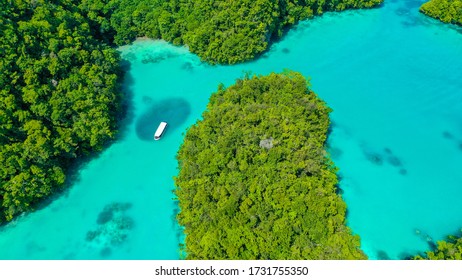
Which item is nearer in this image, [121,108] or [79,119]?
[79,119]

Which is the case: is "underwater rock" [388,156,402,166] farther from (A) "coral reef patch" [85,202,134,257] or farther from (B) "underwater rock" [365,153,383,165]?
(A) "coral reef patch" [85,202,134,257]

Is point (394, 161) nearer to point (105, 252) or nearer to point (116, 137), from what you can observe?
point (105, 252)

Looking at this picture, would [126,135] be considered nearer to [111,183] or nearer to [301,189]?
[111,183]

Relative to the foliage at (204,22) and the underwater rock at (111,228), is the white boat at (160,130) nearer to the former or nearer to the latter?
the underwater rock at (111,228)

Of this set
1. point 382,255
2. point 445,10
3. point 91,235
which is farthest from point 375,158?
point 445,10

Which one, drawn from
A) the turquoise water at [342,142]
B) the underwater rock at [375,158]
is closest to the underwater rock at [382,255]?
the turquoise water at [342,142]

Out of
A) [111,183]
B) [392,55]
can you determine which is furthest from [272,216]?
[392,55]
